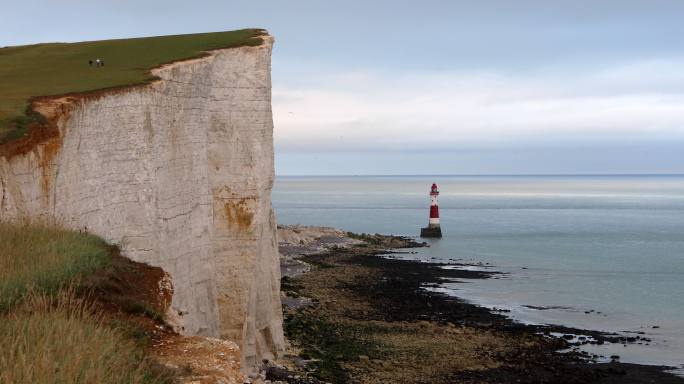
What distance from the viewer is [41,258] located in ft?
31.8

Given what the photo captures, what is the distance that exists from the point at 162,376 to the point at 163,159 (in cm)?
1061

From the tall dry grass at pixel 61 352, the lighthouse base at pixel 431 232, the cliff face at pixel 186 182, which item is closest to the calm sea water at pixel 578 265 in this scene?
Answer: the lighthouse base at pixel 431 232

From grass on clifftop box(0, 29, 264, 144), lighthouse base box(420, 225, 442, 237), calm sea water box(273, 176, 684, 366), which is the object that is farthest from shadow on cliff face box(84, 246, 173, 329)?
lighthouse base box(420, 225, 442, 237)

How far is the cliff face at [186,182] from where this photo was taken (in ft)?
47.6

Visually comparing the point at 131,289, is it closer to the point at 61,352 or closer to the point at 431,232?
the point at 61,352

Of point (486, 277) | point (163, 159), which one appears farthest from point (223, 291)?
point (486, 277)

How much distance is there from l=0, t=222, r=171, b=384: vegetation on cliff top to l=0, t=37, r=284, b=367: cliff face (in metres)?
1.90

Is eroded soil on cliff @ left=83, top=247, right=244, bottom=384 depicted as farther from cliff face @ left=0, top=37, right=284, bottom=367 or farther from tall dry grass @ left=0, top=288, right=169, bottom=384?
cliff face @ left=0, top=37, right=284, bottom=367

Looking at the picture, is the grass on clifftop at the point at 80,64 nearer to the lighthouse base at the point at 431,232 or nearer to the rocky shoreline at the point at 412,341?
the rocky shoreline at the point at 412,341

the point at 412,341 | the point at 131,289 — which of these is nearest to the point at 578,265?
the point at 412,341

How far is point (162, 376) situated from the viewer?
707 centimetres

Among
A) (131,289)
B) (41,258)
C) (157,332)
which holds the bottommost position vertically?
(157,332)

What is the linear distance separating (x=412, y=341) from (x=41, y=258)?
1973cm

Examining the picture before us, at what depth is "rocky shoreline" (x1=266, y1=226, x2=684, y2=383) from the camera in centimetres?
2308
